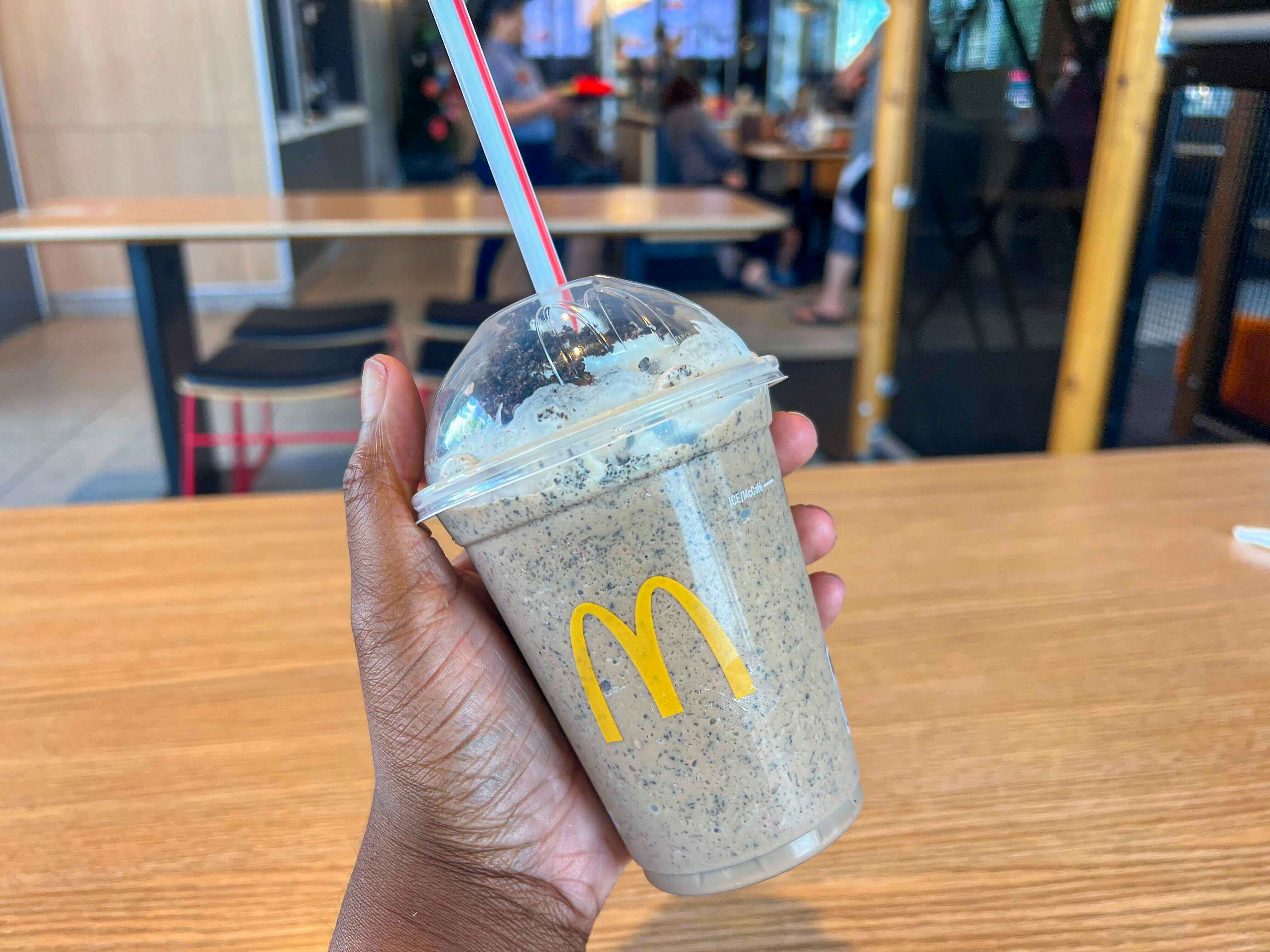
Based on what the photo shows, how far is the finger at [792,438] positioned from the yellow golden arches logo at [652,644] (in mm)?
196

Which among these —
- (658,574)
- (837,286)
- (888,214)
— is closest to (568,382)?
(658,574)

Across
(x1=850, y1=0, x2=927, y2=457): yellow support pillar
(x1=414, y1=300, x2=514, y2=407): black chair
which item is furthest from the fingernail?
(x1=850, y1=0, x2=927, y2=457): yellow support pillar

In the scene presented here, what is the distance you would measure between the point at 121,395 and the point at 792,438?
3960mm

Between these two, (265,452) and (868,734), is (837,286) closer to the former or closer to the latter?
(265,452)

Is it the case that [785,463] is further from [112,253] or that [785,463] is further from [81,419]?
[112,253]

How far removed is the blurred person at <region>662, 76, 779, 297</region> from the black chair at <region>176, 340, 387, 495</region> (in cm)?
343

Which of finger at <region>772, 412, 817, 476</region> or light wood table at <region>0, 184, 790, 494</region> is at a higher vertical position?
finger at <region>772, 412, 817, 476</region>

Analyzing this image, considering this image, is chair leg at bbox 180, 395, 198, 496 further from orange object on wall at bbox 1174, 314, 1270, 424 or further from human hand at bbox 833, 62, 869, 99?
human hand at bbox 833, 62, 869, 99

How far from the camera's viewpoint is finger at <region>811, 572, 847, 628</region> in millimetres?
625

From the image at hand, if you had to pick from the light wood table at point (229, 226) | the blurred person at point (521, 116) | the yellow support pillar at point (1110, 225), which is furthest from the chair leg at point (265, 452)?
the yellow support pillar at point (1110, 225)

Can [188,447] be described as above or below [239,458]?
above

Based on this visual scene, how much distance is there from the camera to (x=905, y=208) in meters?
2.95

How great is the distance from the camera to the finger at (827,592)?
625 millimetres

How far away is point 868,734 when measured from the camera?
62 cm
